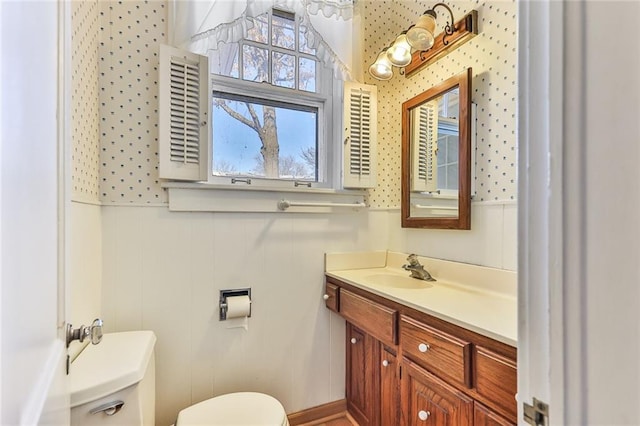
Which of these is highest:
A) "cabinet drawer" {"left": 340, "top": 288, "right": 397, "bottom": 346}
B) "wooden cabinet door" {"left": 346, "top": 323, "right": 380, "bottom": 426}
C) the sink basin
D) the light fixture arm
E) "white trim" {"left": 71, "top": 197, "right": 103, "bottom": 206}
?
the light fixture arm

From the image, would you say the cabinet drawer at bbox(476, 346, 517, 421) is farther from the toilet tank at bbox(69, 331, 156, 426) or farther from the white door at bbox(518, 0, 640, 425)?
the toilet tank at bbox(69, 331, 156, 426)

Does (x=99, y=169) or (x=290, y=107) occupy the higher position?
(x=290, y=107)

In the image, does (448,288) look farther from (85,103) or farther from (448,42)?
(85,103)

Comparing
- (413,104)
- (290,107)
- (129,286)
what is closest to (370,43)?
(413,104)

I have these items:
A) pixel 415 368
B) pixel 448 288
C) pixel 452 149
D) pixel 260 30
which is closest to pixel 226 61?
pixel 260 30

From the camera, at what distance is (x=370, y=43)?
1.90 metres

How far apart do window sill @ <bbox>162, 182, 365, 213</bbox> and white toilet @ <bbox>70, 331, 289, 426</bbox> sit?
0.60 m

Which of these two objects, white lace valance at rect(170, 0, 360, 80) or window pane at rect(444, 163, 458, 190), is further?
window pane at rect(444, 163, 458, 190)

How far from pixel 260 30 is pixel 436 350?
1.77m

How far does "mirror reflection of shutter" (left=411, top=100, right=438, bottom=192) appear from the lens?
A: 1634 millimetres

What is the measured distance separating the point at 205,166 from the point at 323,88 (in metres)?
0.87

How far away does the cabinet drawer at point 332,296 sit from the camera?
1.66 metres

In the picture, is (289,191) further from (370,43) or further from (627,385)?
(627,385)

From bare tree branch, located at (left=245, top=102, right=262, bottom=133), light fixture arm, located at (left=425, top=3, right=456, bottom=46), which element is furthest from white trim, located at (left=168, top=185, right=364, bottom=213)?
light fixture arm, located at (left=425, top=3, right=456, bottom=46)
